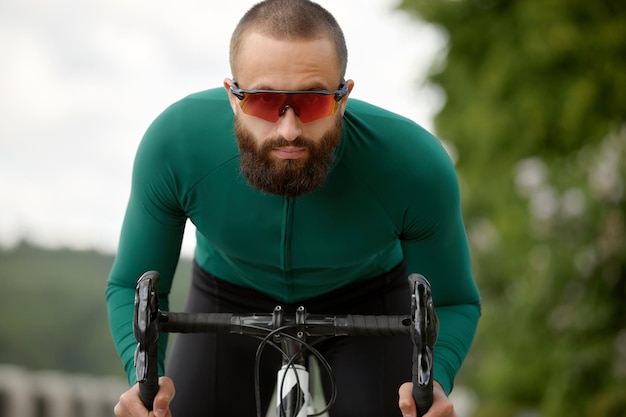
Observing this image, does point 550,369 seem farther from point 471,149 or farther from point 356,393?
point 356,393

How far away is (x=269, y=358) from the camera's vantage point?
2.80 metres

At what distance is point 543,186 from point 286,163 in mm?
4703

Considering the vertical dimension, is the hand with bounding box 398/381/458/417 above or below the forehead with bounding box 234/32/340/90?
below

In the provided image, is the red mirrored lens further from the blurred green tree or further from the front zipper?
the blurred green tree

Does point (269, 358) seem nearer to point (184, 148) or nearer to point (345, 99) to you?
point (184, 148)

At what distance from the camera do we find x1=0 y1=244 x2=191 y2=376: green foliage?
912cm

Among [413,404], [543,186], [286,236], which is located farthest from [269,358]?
[543,186]

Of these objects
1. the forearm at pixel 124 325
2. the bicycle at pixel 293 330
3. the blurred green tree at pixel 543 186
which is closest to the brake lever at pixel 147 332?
the bicycle at pixel 293 330

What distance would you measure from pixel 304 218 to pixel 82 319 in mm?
7592

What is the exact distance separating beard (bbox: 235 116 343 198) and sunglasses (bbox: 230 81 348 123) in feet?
0.21

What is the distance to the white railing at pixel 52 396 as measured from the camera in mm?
7770

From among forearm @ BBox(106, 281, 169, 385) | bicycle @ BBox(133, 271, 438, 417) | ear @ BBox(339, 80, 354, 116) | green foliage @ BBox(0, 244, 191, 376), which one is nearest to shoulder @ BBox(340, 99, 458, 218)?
ear @ BBox(339, 80, 354, 116)

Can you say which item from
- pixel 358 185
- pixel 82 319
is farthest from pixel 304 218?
pixel 82 319

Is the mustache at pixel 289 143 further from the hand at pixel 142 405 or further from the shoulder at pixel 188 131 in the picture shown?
the hand at pixel 142 405
